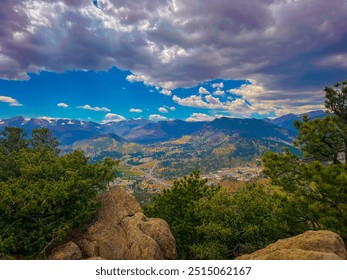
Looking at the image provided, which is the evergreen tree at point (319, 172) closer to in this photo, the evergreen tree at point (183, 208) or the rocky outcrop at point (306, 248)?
the rocky outcrop at point (306, 248)

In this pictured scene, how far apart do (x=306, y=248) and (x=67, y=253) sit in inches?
803

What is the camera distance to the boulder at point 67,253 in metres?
21.7

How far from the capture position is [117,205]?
31125 mm

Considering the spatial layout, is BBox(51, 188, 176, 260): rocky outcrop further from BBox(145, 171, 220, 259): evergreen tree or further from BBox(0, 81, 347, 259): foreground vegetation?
BBox(145, 171, 220, 259): evergreen tree

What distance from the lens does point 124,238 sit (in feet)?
83.9

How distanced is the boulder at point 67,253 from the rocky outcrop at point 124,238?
0.58ft

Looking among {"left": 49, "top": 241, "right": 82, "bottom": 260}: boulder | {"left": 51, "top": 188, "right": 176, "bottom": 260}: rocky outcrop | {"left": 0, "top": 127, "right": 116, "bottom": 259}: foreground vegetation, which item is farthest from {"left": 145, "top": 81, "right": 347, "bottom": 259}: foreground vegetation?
{"left": 0, "top": 127, "right": 116, "bottom": 259}: foreground vegetation

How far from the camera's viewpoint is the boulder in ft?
71.2

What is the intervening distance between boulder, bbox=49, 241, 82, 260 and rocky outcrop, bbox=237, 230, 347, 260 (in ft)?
50.1

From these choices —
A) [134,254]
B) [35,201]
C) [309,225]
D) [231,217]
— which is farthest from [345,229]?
[35,201]

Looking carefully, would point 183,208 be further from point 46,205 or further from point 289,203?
point 46,205

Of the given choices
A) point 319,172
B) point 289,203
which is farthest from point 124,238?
point 319,172
